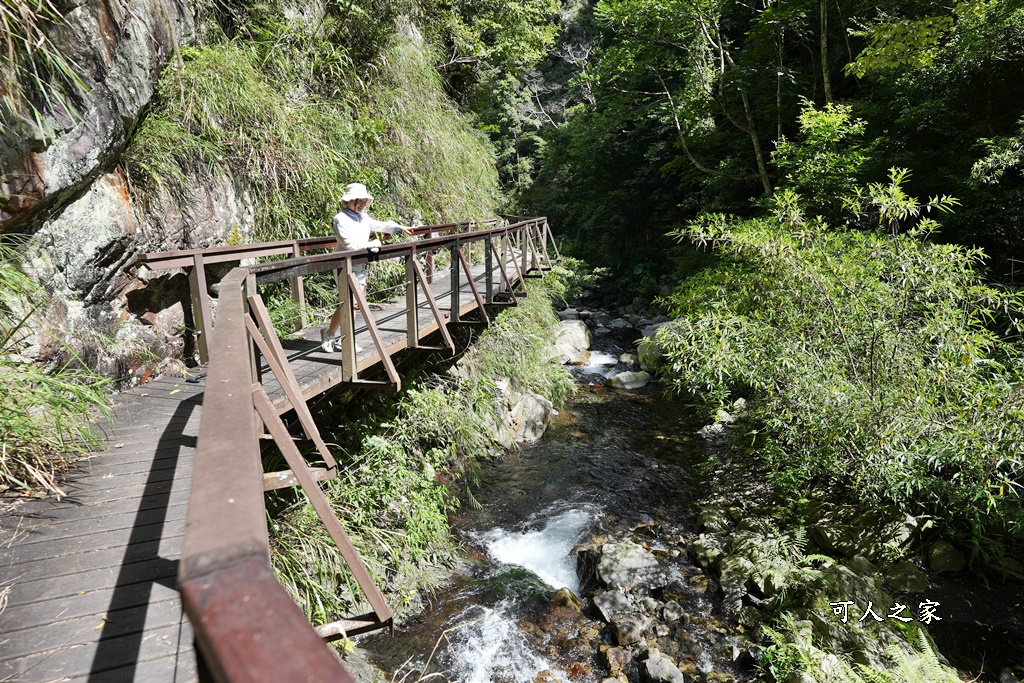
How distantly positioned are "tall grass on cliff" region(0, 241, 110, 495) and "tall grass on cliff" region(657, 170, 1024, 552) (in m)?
5.56

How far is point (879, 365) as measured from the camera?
5949 millimetres

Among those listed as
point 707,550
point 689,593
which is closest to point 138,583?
point 689,593

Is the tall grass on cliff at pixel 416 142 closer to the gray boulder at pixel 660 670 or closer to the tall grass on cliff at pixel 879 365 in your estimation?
the tall grass on cliff at pixel 879 365

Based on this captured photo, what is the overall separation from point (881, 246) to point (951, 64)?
217 inches

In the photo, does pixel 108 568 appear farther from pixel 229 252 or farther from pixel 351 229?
pixel 229 252

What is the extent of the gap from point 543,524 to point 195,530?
6.34 metres

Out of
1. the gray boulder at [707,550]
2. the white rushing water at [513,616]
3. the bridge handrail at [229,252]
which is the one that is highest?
the bridge handrail at [229,252]

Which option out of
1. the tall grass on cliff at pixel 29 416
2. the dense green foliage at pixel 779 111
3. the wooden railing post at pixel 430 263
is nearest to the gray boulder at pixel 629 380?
the dense green foliage at pixel 779 111

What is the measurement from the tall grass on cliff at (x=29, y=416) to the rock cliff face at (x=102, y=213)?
16.1 inches

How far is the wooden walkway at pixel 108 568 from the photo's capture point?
201 cm

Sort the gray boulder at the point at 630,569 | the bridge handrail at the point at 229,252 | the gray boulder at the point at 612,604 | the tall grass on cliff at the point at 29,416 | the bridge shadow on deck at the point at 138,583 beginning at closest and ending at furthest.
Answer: the bridge shadow on deck at the point at 138,583 → the tall grass on cliff at the point at 29,416 → the bridge handrail at the point at 229,252 → the gray boulder at the point at 612,604 → the gray boulder at the point at 630,569

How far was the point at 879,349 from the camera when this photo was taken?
234 inches

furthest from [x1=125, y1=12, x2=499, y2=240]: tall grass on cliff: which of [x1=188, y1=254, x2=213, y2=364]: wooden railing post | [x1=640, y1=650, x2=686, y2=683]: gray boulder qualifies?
[x1=640, y1=650, x2=686, y2=683]: gray boulder

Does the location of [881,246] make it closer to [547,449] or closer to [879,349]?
[879,349]
